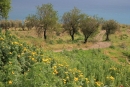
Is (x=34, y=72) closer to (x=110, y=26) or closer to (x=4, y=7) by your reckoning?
(x=4, y=7)

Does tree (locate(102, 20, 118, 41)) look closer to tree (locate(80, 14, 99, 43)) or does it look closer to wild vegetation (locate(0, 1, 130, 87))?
wild vegetation (locate(0, 1, 130, 87))

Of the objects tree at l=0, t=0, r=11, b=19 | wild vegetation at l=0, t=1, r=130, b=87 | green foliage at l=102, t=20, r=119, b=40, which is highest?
tree at l=0, t=0, r=11, b=19

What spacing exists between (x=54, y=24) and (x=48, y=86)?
37.9 meters

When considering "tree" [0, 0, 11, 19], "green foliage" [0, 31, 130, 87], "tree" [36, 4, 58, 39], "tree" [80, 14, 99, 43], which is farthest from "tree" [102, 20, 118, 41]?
"green foliage" [0, 31, 130, 87]

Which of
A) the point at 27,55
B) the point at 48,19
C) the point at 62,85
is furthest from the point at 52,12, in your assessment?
the point at 62,85

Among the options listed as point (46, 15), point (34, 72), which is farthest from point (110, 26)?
point (34, 72)

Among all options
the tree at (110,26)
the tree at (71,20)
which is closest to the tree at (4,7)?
the tree at (71,20)

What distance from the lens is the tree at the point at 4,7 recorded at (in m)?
38.8

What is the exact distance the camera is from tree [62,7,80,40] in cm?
4894

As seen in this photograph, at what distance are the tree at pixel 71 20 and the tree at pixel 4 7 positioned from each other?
1264 centimetres

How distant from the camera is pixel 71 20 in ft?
161

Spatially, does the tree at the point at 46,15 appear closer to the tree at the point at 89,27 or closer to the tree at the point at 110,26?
the tree at the point at 89,27

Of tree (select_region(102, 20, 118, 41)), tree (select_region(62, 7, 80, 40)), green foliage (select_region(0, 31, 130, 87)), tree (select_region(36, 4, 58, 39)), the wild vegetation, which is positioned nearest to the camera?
green foliage (select_region(0, 31, 130, 87))

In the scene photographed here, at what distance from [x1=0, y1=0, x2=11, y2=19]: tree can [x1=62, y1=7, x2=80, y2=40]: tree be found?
41.5ft
